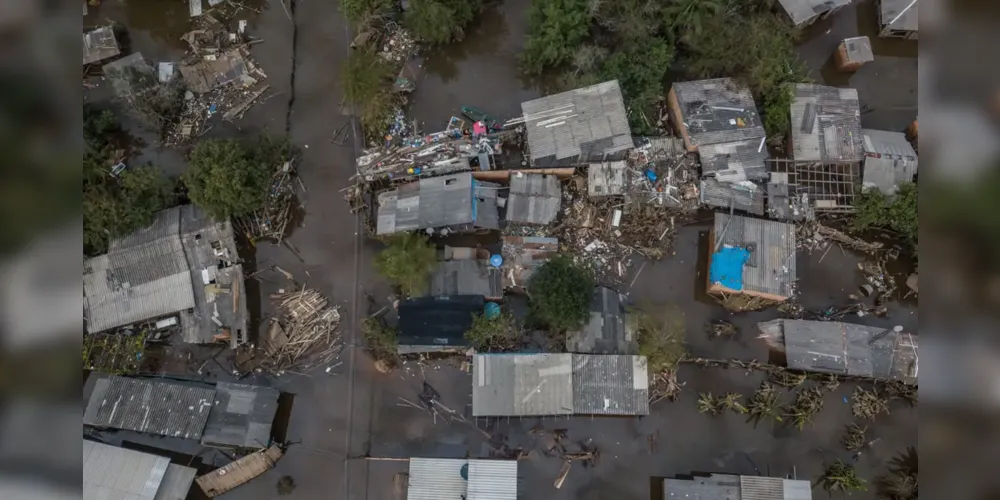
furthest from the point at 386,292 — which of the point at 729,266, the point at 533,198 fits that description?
the point at 729,266

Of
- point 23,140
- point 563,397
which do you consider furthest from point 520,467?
point 23,140

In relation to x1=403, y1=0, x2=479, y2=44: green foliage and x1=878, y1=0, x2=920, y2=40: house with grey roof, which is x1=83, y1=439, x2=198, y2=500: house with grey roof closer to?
x1=403, y1=0, x2=479, y2=44: green foliage

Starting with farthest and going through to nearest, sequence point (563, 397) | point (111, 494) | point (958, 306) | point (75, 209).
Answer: point (563, 397) < point (111, 494) < point (75, 209) < point (958, 306)

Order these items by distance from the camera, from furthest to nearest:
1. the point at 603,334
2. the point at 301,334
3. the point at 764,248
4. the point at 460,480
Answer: the point at 301,334 < the point at 764,248 < the point at 603,334 < the point at 460,480

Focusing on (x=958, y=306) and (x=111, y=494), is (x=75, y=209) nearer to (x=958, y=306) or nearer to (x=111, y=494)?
(x=958, y=306)

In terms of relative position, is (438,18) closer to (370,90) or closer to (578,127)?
(370,90)

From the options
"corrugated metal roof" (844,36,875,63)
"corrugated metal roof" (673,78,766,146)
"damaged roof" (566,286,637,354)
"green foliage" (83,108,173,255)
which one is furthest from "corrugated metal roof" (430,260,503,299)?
"corrugated metal roof" (844,36,875,63)
